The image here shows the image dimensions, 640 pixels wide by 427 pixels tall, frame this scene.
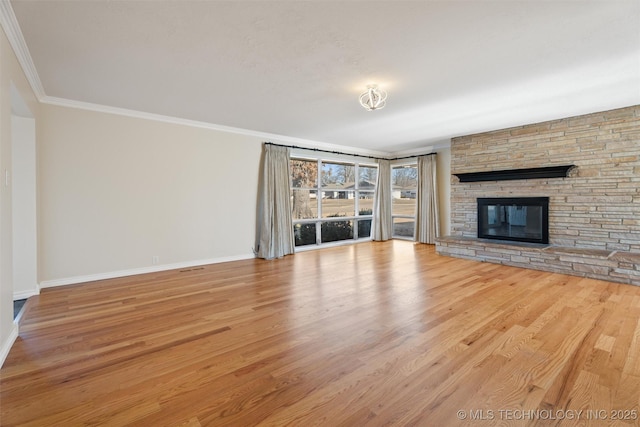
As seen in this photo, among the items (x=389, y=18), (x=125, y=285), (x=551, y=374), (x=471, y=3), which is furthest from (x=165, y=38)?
(x=551, y=374)

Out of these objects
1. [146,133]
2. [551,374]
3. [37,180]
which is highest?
[146,133]

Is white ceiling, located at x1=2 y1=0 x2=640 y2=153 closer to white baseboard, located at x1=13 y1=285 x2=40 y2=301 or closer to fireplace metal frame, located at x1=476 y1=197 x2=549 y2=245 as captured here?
fireplace metal frame, located at x1=476 y1=197 x2=549 y2=245

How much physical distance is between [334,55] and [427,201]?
5.26 metres

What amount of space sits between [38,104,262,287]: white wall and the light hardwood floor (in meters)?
0.65

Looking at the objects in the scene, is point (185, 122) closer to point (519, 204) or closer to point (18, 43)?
point (18, 43)

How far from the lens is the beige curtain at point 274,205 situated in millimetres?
5645

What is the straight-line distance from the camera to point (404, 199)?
7.97 metres

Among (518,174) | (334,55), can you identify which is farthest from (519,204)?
(334,55)

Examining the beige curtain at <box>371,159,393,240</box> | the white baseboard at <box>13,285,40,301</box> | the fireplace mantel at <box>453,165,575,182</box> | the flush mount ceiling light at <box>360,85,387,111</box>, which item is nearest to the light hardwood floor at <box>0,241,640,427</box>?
the white baseboard at <box>13,285,40,301</box>

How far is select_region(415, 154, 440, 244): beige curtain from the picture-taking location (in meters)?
7.00

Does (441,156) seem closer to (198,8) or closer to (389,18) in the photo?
(389,18)

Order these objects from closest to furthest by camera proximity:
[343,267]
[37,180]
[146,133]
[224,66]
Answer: [224,66], [37,180], [146,133], [343,267]

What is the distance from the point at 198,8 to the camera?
6.62 ft

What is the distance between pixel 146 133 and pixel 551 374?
5.49 m
